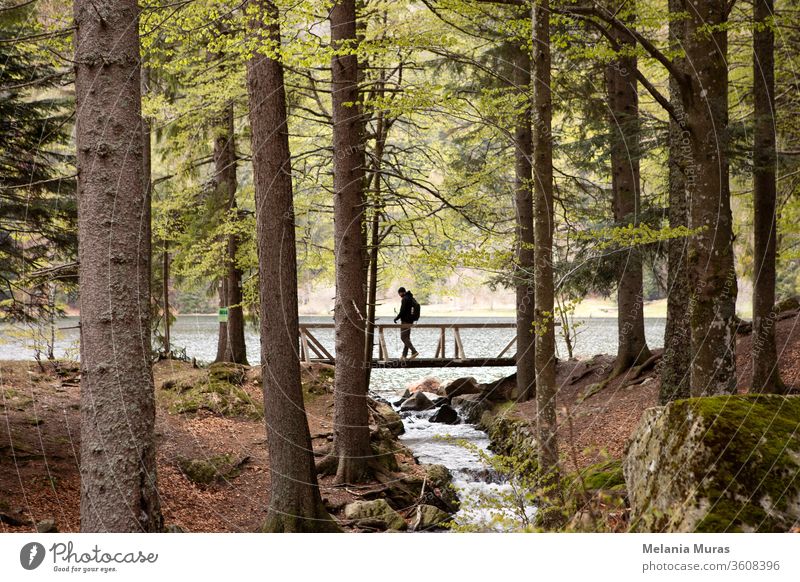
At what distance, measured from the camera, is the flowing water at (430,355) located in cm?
946

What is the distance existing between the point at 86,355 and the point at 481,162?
917cm

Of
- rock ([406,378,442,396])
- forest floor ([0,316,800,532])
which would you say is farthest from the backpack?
rock ([406,378,442,396])

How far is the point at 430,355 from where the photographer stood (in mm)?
20891

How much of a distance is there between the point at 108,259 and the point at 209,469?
4.18 meters

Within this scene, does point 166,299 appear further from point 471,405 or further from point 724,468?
point 724,468

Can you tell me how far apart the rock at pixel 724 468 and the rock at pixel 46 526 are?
14.7 ft

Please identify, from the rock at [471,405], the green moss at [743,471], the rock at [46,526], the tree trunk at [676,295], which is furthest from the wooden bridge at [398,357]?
the green moss at [743,471]

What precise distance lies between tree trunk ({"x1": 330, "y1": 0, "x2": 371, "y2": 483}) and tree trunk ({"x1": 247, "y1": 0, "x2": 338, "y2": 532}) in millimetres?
1883

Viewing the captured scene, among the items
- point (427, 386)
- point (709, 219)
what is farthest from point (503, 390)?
point (709, 219)

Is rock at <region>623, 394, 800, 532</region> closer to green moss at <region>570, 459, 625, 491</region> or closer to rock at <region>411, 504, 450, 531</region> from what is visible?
green moss at <region>570, 459, 625, 491</region>

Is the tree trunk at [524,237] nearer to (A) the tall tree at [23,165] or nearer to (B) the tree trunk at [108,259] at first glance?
(A) the tall tree at [23,165]

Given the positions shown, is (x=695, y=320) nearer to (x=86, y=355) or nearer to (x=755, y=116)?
(x=755, y=116)

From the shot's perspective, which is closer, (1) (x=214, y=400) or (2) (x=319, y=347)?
(1) (x=214, y=400)
